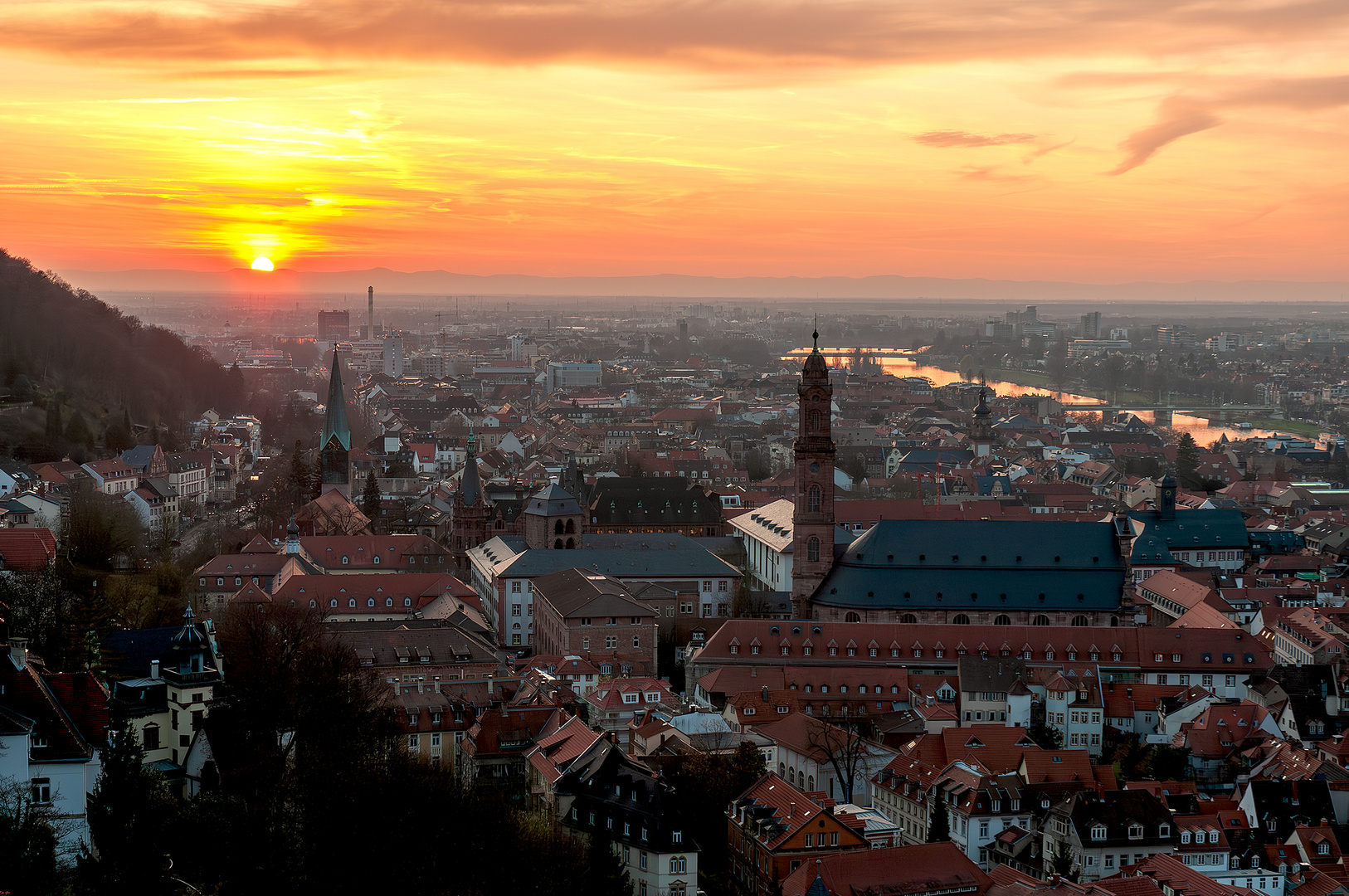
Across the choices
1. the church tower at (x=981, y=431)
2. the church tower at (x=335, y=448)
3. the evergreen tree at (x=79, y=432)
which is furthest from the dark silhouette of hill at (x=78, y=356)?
the church tower at (x=981, y=431)

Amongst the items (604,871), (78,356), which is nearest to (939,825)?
(604,871)

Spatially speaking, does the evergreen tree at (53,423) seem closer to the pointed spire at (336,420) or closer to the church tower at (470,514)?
the pointed spire at (336,420)

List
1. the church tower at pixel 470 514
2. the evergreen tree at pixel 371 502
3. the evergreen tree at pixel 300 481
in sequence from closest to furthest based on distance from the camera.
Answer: the church tower at pixel 470 514 → the evergreen tree at pixel 371 502 → the evergreen tree at pixel 300 481

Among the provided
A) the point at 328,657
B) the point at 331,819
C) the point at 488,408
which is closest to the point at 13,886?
the point at 331,819

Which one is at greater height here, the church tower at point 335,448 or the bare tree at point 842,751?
the church tower at point 335,448

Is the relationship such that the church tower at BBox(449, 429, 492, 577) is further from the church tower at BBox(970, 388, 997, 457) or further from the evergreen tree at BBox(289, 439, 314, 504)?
the church tower at BBox(970, 388, 997, 457)

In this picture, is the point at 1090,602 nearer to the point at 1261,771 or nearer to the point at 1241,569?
the point at 1261,771
